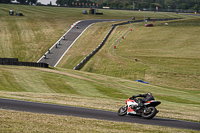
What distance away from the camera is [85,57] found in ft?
225

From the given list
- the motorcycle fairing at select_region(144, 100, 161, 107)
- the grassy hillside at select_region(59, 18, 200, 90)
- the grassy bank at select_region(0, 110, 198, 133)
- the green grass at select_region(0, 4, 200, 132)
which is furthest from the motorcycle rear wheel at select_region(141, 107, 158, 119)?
the grassy hillside at select_region(59, 18, 200, 90)

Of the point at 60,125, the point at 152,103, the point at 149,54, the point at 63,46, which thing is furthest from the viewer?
the point at 63,46

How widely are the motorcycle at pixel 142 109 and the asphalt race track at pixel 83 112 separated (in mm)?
306

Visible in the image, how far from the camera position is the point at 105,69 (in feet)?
200

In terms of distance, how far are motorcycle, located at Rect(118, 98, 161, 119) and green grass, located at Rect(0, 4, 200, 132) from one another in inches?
88.9

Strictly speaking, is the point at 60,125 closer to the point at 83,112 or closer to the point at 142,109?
the point at 83,112

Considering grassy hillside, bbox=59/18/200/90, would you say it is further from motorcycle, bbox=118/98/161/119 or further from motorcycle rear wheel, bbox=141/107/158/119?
motorcycle rear wheel, bbox=141/107/158/119

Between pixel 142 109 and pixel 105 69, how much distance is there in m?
44.2

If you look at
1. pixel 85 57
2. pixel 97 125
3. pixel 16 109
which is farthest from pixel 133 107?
pixel 85 57

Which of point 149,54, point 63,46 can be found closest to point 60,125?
point 149,54

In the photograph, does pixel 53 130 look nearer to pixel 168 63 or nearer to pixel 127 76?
pixel 127 76

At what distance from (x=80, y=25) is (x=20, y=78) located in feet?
219

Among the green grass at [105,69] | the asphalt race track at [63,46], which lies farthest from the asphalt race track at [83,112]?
the asphalt race track at [63,46]

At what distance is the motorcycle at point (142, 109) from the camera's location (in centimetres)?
1623
